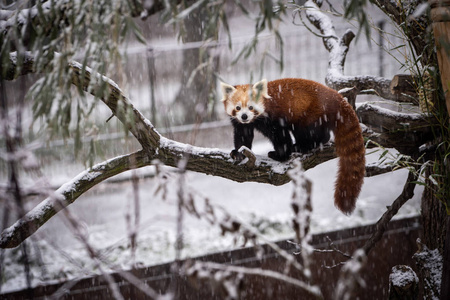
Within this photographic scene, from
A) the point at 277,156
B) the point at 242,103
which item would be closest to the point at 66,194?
the point at 242,103

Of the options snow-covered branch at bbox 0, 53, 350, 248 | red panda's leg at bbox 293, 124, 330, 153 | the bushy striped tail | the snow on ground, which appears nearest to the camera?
snow-covered branch at bbox 0, 53, 350, 248

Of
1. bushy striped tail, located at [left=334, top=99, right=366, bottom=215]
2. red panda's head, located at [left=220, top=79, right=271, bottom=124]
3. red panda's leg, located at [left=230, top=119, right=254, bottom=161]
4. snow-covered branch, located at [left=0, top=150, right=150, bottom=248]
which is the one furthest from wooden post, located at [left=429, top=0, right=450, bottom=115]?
snow-covered branch, located at [left=0, top=150, right=150, bottom=248]

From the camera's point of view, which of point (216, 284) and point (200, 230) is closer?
point (216, 284)

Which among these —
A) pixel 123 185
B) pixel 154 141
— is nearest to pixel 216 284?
pixel 154 141

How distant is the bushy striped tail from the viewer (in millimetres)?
1972

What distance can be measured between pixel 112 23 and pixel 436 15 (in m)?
1.13

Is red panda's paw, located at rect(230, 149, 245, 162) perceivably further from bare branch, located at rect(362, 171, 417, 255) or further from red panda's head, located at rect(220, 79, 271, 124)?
bare branch, located at rect(362, 171, 417, 255)

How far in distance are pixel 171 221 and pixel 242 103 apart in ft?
3.29

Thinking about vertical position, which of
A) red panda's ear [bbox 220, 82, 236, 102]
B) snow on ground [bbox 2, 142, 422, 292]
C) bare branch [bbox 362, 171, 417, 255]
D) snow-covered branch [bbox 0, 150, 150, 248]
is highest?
red panda's ear [bbox 220, 82, 236, 102]

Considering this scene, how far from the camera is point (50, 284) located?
2639mm

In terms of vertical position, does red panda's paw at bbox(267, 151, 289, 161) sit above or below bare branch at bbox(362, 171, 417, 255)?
above

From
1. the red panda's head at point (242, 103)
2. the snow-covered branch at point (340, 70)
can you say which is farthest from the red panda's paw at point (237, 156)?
the snow-covered branch at point (340, 70)

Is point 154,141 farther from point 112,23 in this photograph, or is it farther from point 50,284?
point 50,284

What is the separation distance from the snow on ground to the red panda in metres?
1.22
